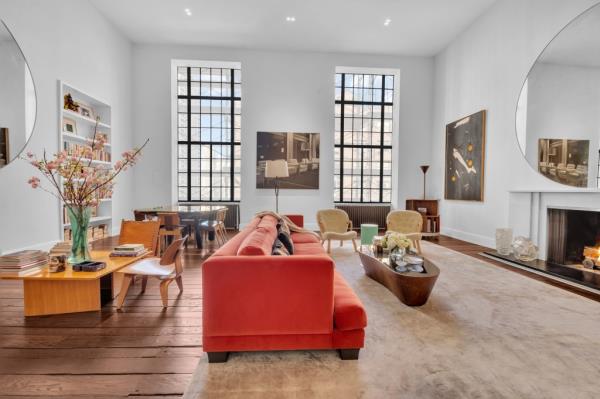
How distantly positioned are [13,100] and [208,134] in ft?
14.6

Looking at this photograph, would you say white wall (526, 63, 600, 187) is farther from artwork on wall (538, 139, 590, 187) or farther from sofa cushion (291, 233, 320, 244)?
sofa cushion (291, 233, 320, 244)

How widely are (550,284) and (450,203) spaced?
3.94m

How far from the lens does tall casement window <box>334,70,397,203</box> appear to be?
8812 mm

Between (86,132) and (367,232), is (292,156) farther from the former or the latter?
(86,132)

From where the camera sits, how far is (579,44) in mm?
4188

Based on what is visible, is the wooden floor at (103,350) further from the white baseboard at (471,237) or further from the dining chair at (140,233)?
the white baseboard at (471,237)

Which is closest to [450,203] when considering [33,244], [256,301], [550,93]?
[550,93]

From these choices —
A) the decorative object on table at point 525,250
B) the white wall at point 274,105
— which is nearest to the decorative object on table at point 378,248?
the decorative object on table at point 525,250

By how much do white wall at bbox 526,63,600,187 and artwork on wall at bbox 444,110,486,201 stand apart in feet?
4.41

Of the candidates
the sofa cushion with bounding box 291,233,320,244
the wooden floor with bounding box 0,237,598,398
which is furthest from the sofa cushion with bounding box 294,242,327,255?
the wooden floor with bounding box 0,237,598,398

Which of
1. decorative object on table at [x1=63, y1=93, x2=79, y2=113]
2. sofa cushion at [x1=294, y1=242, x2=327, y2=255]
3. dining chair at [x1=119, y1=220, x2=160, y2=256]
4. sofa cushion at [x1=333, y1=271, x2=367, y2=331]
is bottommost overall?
sofa cushion at [x1=333, y1=271, x2=367, y2=331]

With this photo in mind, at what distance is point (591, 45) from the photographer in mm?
4004

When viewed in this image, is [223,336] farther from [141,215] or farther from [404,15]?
[404,15]

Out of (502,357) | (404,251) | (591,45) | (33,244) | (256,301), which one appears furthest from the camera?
(33,244)
